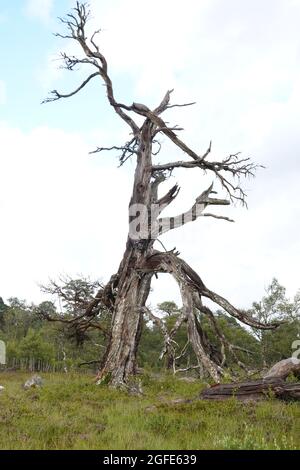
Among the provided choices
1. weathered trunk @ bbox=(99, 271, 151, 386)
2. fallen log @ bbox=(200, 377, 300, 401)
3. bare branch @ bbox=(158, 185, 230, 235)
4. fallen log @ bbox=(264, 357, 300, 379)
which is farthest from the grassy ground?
bare branch @ bbox=(158, 185, 230, 235)

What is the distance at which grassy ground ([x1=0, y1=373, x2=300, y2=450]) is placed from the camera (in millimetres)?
7008

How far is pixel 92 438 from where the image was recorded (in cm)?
748

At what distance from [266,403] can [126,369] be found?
791 cm

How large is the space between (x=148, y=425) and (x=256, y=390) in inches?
135

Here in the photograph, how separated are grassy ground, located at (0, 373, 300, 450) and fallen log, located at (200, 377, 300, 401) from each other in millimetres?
423

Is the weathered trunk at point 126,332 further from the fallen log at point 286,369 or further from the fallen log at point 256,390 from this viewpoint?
the fallen log at point 286,369

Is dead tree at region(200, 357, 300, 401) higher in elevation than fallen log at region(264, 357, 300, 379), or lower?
lower

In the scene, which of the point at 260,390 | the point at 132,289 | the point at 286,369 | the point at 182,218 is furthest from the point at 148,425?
the point at 182,218

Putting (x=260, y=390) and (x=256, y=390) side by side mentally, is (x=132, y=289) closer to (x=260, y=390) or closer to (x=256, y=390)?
(x=256, y=390)

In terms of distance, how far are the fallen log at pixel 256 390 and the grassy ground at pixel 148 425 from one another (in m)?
0.42

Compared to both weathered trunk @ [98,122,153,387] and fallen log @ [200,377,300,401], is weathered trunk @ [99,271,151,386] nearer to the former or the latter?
weathered trunk @ [98,122,153,387]

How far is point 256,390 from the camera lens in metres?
10.9

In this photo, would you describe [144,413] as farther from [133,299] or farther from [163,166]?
[163,166]
